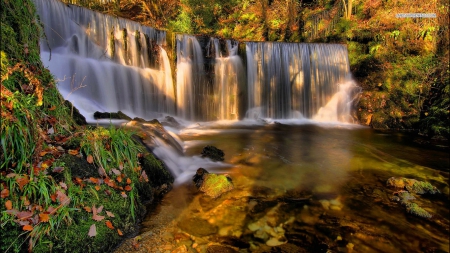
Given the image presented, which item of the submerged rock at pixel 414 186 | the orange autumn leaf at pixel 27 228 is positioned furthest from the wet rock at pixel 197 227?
the submerged rock at pixel 414 186

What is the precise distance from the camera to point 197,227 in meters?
3.49

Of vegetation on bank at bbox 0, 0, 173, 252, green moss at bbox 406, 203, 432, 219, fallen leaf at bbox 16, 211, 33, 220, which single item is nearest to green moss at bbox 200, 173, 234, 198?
vegetation on bank at bbox 0, 0, 173, 252

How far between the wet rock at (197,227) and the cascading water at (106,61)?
5678 millimetres

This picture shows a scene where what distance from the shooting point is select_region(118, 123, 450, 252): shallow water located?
10.7 ft

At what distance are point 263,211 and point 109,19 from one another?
9.70 m

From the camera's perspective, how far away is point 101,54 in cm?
1005

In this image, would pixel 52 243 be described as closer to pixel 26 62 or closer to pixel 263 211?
pixel 26 62

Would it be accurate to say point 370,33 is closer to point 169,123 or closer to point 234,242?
point 169,123

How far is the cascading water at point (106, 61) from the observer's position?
28.1ft

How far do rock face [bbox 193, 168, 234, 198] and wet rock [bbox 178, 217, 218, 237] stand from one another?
77 cm

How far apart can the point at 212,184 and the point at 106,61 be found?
25.8 feet

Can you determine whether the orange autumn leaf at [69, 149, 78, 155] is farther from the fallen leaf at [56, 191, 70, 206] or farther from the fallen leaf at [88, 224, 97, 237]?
the fallen leaf at [88, 224, 97, 237]

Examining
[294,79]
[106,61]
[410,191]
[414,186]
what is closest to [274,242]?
[410,191]

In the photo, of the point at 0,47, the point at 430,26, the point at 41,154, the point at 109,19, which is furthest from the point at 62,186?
the point at 430,26
